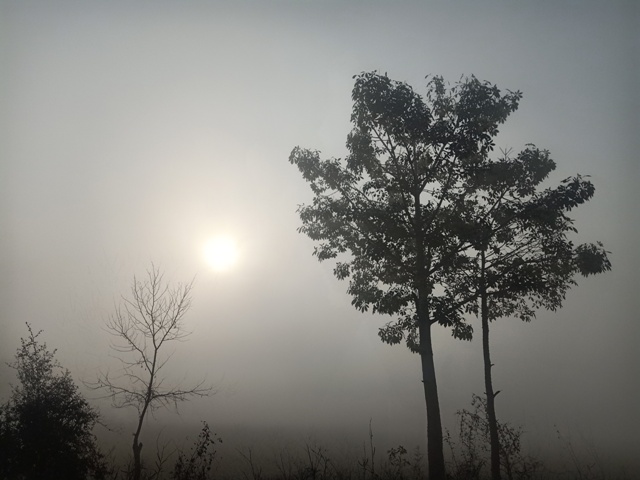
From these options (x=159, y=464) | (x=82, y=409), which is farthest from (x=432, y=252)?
(x=82, y=409)

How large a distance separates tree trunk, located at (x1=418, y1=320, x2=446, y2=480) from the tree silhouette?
57.5 feet

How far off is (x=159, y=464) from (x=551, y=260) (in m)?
14.3

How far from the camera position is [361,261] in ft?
54.1

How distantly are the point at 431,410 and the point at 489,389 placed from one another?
5576 mm

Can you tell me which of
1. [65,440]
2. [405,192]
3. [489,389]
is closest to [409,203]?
[405,192]

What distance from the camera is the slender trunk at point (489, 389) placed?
1622cm

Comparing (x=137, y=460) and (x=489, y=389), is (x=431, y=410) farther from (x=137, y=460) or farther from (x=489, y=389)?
(x=137, y=460)

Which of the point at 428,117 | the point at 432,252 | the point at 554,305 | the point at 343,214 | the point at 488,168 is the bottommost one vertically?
the point at 554,305

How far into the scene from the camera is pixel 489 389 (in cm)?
1786

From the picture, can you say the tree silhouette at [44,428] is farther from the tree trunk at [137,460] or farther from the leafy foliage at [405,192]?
the leafy foliage at [405,192]

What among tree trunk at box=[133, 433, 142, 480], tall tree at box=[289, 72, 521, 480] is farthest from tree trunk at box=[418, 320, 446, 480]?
tree trunk at box=[133, 433, 142, 480]

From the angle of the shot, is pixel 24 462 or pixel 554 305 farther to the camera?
pixel 24 462

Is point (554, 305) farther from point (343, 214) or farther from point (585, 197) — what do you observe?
point (343, 214)

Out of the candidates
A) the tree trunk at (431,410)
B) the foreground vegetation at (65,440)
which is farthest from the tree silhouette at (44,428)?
the tree trunk at (431,410)
